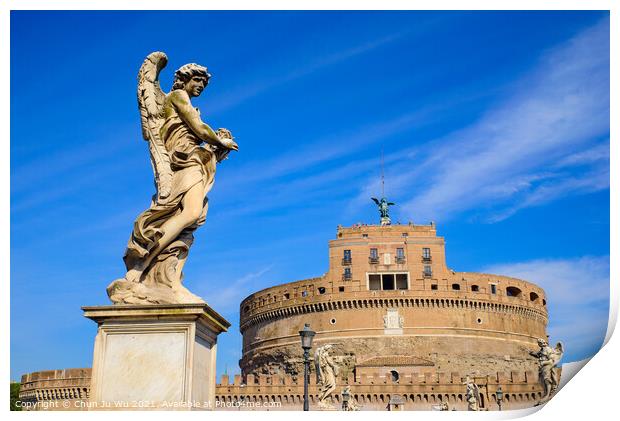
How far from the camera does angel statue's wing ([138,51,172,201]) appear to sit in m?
5.29

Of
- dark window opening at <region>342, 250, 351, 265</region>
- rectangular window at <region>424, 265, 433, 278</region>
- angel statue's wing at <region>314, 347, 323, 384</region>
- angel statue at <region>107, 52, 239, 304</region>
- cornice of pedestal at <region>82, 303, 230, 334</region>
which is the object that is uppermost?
dark window opening at <region>342, 250, 351, 265</region>

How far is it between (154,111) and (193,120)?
1.14ft

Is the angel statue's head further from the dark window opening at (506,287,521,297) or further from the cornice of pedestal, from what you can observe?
the dark window opening at (506,287,521,297)

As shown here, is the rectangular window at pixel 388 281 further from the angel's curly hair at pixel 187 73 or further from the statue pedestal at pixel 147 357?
the statue pedestal at pixel 147 357

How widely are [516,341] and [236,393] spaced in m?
26.4

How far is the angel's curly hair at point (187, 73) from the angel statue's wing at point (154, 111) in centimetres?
14

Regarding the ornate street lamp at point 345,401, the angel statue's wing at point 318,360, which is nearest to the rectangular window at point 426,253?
the angel statue's wing at point 318,360

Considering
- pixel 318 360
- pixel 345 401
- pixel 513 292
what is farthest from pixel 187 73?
pixel 513 292

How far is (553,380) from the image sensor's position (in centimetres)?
2056

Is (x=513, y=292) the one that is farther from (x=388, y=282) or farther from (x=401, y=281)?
(x=388, y=282)

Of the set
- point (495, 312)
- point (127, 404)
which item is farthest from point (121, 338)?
point (495, 312)

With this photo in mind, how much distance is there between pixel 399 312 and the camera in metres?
56.2

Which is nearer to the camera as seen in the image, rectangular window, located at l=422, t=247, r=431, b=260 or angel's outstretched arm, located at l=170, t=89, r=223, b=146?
angel's outstretched arm, located at l=170, t=89, r=223, b=146

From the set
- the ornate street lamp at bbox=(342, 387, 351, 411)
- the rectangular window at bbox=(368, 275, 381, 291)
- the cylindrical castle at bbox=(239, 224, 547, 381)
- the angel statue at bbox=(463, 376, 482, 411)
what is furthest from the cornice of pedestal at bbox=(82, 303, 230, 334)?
the rectangular window at bbox=(368, 275, 381, 291)
